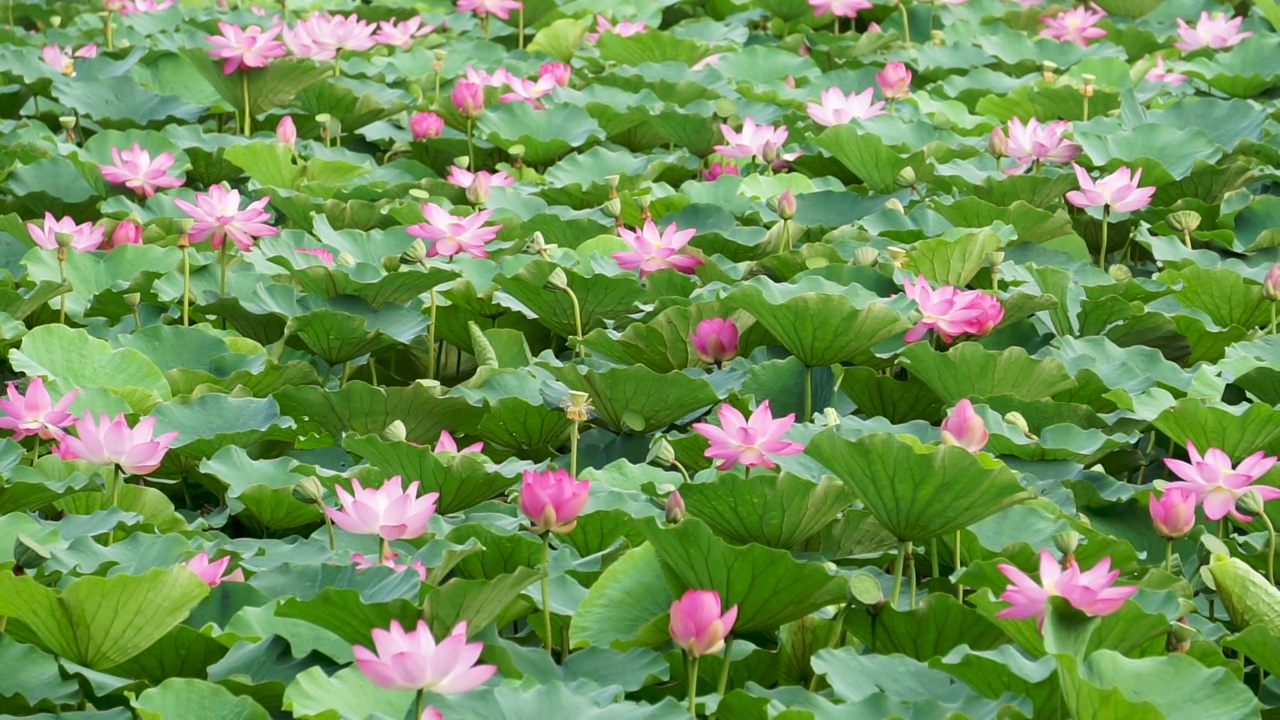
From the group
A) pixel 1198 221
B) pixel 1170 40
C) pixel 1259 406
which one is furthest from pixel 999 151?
pixel 1170 40

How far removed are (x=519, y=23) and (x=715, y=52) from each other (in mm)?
651

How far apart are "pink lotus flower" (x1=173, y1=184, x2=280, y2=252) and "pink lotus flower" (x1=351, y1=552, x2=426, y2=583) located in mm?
908

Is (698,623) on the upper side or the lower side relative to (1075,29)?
upper

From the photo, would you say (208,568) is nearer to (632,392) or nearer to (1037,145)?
(632,392)

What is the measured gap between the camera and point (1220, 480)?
169 cm

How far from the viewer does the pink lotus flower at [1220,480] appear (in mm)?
1680

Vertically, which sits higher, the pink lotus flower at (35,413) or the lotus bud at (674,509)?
the lotus bud at (674,509)

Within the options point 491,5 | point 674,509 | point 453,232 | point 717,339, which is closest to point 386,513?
point 674,509

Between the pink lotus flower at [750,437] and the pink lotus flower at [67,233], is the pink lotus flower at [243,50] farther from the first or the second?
the pink lotus flower at [750,437]

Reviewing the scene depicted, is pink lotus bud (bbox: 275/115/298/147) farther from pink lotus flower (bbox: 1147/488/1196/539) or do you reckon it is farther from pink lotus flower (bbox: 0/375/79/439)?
pink lotus flower (bbox: 1147/488/1196/539)

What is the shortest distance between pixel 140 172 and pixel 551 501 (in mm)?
1666

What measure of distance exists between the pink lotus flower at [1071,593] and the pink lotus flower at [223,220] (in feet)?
4.63

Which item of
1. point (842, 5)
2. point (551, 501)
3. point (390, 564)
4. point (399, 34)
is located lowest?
point (399, 34)

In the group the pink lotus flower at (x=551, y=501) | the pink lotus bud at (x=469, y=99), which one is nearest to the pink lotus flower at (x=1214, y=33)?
the pink lotus bud at (x=469, y=99)
